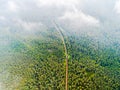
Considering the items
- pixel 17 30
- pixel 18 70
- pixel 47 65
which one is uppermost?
pixel 17 30

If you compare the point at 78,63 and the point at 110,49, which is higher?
the point at 110,49

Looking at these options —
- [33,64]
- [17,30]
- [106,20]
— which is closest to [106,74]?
[33,64]

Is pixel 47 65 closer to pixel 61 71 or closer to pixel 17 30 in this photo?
pixel 61 71

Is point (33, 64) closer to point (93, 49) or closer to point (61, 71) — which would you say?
point (61, 71)

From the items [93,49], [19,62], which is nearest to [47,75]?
[19,62]

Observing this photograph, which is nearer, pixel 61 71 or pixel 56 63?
pixel 61 71

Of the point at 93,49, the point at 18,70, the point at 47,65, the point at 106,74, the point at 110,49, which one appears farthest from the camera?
the point at 110,49

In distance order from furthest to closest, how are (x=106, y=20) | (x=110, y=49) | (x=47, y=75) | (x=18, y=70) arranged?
(x=106, y=20), (x=110, y=49), (x=47, y=75), (x=18, y=70)
